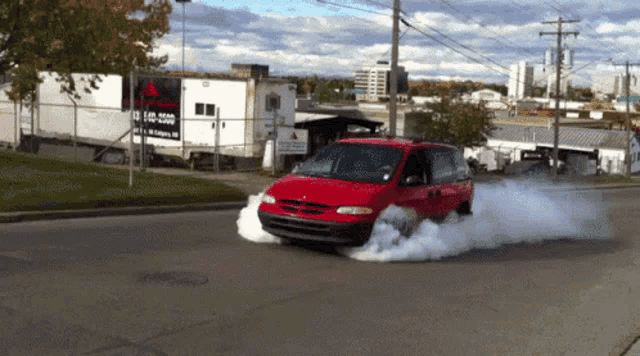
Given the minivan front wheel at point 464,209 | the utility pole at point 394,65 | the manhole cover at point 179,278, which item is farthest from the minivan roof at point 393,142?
the utility pole at point 394,65

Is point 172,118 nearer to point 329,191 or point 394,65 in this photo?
point 394,65

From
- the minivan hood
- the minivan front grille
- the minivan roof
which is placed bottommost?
the minivan front grille

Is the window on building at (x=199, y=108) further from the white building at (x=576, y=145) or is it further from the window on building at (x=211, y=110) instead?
the white building at (x=576, y=145)

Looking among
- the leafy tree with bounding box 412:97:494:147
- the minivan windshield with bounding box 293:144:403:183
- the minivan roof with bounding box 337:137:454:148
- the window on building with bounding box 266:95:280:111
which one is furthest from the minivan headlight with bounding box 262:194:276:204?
the leafy tree with bounding box 412:97:494:147

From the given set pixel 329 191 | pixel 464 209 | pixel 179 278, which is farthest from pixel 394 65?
pixel 179 278

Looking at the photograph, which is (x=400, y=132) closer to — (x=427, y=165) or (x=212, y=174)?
(x=212, y=174)

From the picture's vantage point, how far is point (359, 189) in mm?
10266

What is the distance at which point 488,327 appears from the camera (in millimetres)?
7188

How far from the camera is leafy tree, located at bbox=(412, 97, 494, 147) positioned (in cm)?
4981

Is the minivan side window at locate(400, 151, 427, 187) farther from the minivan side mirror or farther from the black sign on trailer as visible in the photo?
the black sign on trailer

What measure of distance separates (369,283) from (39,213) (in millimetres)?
7076

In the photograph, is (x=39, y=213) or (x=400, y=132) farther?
(x=400, y=132)

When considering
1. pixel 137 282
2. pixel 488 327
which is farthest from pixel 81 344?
pixel 488 327

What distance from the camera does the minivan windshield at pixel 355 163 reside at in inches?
429
